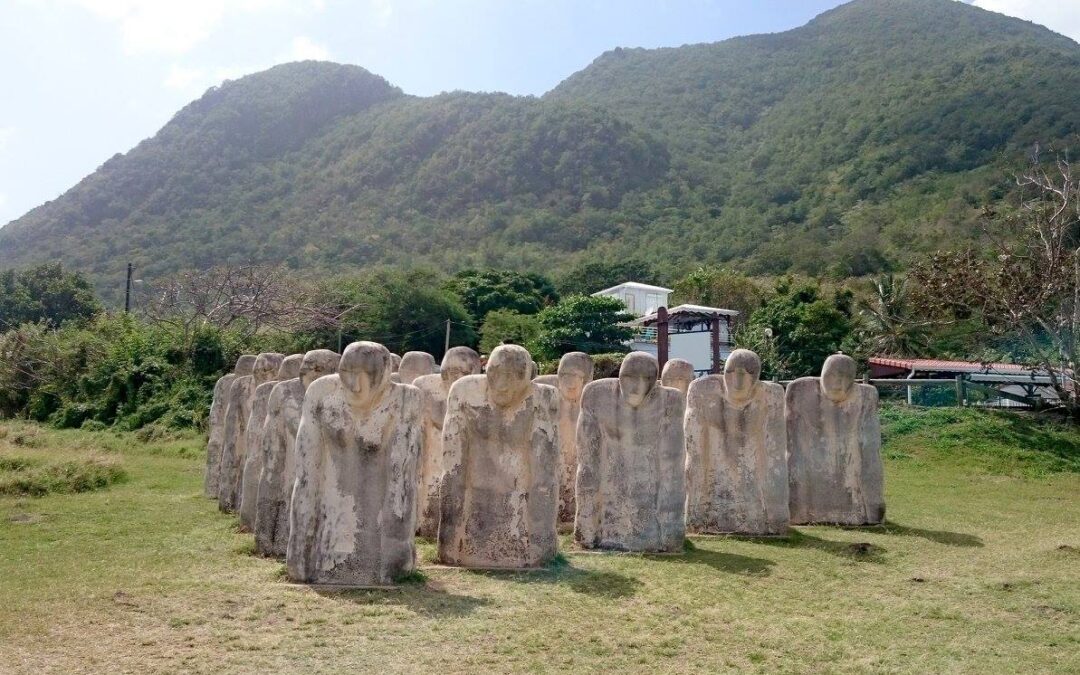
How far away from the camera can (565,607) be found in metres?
8.12

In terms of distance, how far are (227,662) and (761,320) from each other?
3494 cm

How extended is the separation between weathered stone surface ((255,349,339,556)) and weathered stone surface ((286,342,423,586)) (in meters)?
1.14

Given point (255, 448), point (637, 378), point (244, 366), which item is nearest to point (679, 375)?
point (637, 378)

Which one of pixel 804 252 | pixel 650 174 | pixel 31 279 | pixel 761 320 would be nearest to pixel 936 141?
pixel 804 252

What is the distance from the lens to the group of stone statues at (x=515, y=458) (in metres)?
8.74

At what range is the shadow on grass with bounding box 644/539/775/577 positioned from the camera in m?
10.0

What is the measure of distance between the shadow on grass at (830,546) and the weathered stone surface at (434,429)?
379 centimetres

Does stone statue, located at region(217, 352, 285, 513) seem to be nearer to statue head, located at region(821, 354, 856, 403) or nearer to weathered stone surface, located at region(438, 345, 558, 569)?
weathered stone surface, located at region(438, 345, 558, 569)

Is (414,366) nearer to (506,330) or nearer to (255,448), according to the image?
(255,448)

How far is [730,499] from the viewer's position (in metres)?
12.6

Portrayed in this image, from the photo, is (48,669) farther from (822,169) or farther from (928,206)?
(822,169)

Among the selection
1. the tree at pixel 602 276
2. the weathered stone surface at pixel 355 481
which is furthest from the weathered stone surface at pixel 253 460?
the tree at pixel 602 276

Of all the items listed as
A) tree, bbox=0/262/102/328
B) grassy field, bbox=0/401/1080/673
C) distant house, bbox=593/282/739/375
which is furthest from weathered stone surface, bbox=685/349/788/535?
tree, bbox=0/262/102/328

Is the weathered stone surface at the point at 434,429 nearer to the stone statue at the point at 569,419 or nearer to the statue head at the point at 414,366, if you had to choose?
the stone statue at the point at 569,419
